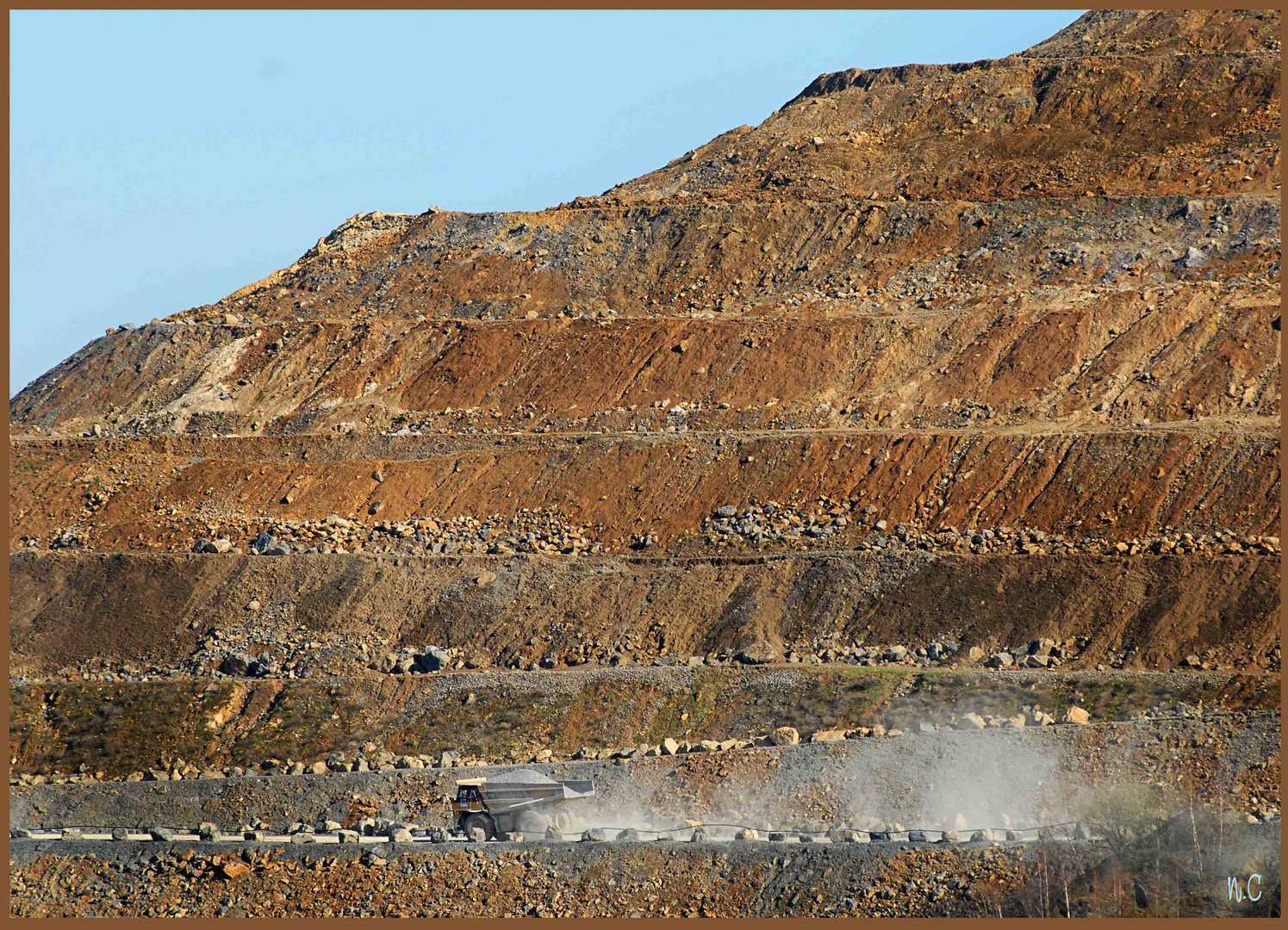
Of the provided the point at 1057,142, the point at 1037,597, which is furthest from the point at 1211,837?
the point at 1057,142

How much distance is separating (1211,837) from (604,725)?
48.1ft

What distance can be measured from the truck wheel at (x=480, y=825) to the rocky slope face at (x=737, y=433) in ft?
17.9

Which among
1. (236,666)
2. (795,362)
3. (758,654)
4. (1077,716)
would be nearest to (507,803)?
(758,654)

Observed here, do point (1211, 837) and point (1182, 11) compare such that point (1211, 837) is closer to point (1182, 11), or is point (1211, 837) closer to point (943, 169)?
point (943, 169)

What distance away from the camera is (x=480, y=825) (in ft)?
114

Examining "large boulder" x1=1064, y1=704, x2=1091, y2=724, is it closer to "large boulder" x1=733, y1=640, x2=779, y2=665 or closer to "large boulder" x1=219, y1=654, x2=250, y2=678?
"large boulder" x1=733, y1=640, x2=779, y2=665

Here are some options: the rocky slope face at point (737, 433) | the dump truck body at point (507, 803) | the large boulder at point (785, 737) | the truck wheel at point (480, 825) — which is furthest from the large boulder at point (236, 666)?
the large boulder at point (785, 737)

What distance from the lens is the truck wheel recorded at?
34469 millimetres

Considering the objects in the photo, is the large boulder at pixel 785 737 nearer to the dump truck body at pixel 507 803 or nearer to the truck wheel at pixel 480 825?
the dump truck body at pixel 507 803

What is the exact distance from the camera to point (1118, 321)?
51781 mm

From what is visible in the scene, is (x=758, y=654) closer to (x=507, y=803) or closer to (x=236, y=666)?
(x=507, y=803)

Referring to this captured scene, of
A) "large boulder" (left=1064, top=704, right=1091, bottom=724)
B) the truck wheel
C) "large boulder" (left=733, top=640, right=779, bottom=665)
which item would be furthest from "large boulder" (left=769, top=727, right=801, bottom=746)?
the truck wheel

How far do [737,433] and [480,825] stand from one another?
18.8 meters

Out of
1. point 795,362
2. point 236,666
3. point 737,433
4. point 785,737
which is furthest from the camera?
point 795,362
